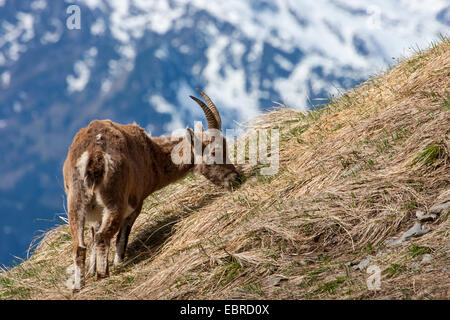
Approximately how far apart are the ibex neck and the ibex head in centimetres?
26

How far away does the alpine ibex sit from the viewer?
6199 millimetres

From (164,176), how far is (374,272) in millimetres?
4461

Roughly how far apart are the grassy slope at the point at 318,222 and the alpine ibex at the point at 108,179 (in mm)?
396

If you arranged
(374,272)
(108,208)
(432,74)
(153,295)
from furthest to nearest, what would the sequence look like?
(432,74) < (108,208) < (153,295) < (374,272)

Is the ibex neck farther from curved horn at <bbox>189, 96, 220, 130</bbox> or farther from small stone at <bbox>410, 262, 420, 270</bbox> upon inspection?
small stone at <bbox>410, 262, 420, 270</bbox>

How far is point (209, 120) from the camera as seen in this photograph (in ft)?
29.3

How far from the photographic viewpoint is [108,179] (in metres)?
6.29

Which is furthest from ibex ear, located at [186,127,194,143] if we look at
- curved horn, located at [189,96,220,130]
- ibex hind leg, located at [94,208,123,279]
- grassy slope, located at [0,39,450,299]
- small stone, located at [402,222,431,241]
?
small stone, located at [402,222,431,241]

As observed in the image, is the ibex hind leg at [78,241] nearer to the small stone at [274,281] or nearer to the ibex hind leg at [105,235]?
the ibex hind leg at [105,235]

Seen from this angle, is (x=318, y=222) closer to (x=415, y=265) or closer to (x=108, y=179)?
(x=415, y=265)

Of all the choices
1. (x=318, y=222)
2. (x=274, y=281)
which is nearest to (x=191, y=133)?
(x=318, y=222)
